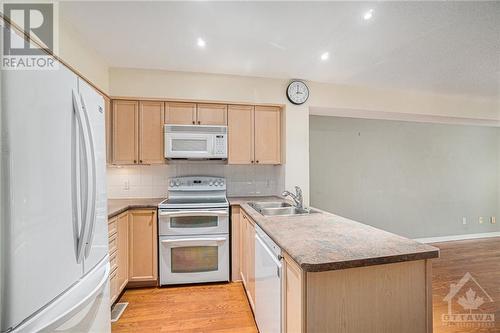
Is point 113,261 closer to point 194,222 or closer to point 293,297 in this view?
point 194,222

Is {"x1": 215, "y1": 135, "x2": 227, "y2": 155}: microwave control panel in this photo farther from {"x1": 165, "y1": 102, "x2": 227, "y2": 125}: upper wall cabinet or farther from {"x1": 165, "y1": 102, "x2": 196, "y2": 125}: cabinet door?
{"x1": 165, "y1": 102, "x2": 196, "y2": 125}: cabinet door

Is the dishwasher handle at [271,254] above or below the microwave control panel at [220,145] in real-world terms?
below

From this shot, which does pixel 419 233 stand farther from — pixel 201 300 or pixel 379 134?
pixel 201 300

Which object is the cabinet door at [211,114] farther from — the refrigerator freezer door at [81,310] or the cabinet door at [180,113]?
the refrigerator freezer door at [81,310]

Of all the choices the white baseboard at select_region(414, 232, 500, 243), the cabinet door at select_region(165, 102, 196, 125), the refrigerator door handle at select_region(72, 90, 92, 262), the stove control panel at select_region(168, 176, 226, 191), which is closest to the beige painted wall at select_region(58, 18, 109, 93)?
the cabinet door at select_region(165, 102, 196, 125)

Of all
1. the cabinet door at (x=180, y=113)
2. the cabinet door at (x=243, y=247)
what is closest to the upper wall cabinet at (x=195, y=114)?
the cabinet door at (x=180, y=113)

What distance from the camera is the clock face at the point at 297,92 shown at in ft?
9.70

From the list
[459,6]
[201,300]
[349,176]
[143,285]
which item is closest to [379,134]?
[349,176]

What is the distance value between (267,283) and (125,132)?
7.70 feet

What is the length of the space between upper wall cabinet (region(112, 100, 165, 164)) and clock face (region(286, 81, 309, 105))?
64.4 inches

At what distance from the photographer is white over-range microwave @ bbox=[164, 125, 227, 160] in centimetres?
272

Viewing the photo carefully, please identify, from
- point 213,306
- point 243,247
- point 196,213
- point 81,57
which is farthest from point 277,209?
point 81,57

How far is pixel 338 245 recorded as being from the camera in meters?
1.20

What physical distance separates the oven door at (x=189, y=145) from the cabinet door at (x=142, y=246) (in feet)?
2.41
